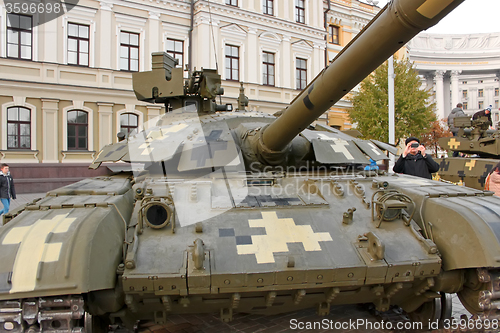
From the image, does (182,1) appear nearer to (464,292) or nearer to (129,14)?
(129,14)

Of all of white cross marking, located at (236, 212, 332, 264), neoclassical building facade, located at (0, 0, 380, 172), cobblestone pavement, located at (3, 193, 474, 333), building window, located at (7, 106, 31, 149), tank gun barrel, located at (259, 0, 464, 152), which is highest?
neoclassical building facade, located at (0, 0, 380, 172)

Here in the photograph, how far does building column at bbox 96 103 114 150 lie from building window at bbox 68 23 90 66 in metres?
2.10

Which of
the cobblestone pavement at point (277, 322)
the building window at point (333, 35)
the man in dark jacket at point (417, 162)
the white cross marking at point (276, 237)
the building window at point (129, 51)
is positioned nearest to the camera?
the white cross marking at point (276, 237)

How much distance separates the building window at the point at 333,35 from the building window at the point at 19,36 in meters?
18.1

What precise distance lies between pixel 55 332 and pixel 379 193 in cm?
371

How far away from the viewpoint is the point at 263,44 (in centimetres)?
2395

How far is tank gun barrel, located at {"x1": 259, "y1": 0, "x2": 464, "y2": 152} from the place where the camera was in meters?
3.39

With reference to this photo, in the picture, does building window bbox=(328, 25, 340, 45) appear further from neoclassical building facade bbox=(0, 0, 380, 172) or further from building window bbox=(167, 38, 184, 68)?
building window bbox=(167, 38, 184, 68)

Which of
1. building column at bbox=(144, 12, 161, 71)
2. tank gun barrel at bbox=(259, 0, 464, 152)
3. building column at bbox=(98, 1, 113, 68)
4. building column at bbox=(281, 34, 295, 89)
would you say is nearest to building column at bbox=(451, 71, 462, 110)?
building column at bbox=(281, 34, 295, 89)

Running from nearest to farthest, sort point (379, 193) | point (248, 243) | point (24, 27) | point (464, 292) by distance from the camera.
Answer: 1. point (248, 243)
2. point (464, 292)
3. point (379, 193)
4. point (24, 27)

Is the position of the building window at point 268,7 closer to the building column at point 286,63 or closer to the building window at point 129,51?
the building column at point 286,63

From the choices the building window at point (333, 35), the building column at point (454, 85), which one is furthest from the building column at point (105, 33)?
the building column at point (454, 85)

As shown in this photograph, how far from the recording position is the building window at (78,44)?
1945 cm

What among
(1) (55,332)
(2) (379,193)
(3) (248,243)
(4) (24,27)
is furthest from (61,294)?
(4) (24,27)
